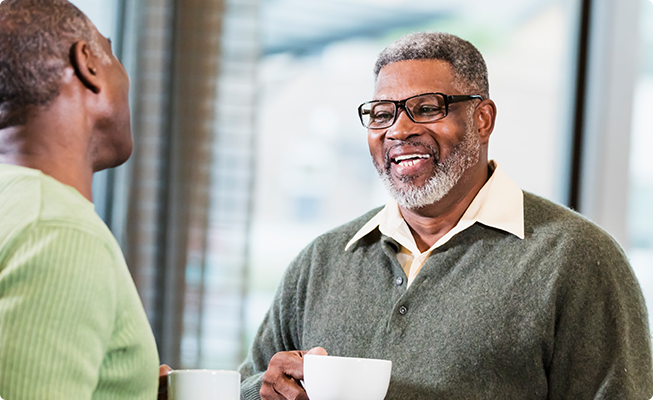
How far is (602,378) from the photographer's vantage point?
1.16 meters

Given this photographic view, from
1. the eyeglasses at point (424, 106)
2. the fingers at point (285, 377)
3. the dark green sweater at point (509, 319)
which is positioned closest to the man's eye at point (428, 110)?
the eyeglasses at point (424, 106)

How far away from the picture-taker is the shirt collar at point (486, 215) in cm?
133

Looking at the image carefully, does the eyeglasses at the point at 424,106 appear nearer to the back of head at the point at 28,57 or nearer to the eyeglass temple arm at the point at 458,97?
the eyeglass temple arm at the point at 458,97

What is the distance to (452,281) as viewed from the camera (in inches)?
51.2

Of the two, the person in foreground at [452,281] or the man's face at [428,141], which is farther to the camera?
the man's face at [428,141]

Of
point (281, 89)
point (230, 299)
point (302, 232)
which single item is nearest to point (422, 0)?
point (281, 89)

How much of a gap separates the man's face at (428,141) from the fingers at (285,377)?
17.6 inches

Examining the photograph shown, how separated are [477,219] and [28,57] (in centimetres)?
93

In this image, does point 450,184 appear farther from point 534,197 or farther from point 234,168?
point 234,168

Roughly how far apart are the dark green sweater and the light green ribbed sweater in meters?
0.70

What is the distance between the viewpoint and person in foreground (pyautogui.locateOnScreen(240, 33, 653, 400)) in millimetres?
1189

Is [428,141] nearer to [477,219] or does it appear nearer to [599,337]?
[477,219]

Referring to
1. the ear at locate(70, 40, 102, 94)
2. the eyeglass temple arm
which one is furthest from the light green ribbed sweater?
the eyeglass temple arm

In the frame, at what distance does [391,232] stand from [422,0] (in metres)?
1.86
